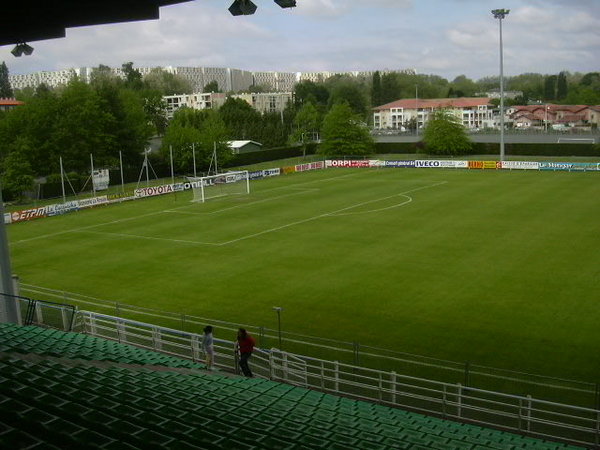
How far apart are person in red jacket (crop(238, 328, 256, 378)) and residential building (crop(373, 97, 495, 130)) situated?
131660 mm

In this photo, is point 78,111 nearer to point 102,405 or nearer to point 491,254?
point 491,254

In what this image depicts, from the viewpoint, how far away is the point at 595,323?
66.4 ft

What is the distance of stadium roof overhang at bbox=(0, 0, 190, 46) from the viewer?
1446 cm

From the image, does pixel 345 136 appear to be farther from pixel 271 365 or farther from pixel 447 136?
pixel 271 365

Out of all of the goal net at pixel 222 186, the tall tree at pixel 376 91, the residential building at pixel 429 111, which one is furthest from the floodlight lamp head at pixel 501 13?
the tall tree at pixel 376 91

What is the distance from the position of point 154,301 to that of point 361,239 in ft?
43.0

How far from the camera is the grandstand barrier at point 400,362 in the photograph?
47.9 feet

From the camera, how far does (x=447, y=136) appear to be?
258 ft

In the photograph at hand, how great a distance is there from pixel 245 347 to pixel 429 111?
142 m

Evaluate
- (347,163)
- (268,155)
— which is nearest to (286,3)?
(347,163)

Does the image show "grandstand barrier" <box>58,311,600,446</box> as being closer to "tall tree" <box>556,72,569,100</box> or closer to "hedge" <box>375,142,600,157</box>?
"hedge" <box>375,142,600,157</box>

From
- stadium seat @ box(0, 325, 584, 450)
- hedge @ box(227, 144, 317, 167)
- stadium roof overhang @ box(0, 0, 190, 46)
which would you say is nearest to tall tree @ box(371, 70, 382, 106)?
hedge @ box(227, 144, 317, 167)

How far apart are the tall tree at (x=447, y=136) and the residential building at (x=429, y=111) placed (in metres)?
62.9

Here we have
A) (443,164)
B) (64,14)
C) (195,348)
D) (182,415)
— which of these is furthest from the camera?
(443,164)
